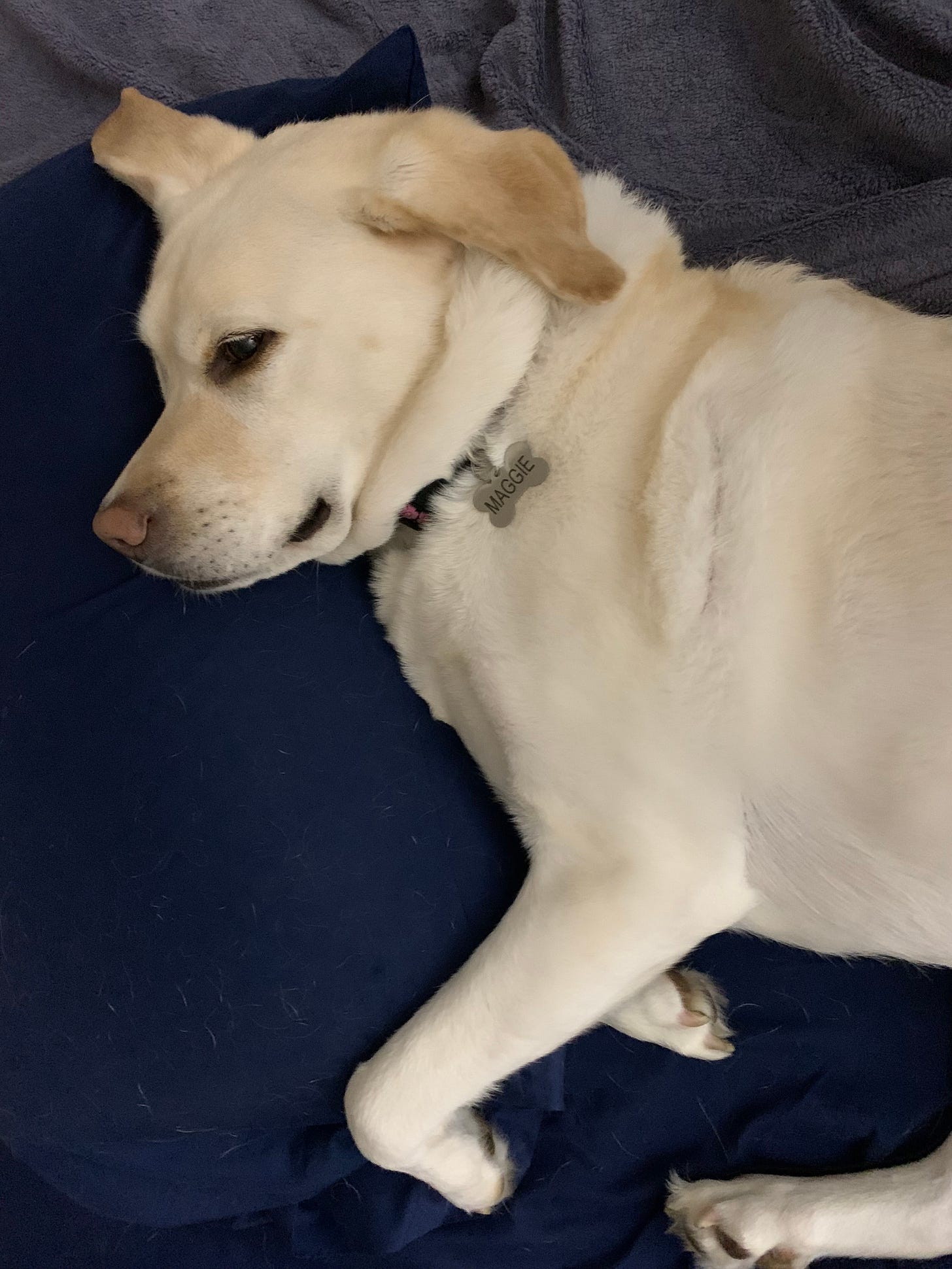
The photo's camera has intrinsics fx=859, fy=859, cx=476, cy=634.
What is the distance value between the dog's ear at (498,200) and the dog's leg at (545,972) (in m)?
0.94

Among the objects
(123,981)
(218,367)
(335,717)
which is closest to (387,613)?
(335,717)

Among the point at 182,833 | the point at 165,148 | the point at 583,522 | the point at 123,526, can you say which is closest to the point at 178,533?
the point at 123,526

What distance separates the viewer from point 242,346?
59.1 inches

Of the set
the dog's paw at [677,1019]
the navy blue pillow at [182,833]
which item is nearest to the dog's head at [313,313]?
the navy blue pillow at [182,833]

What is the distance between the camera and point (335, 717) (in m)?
1.64

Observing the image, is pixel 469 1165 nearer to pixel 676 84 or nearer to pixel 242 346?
pixel 242 346

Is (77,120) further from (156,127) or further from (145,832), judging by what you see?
(145,832)

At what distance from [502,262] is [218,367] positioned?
536mm

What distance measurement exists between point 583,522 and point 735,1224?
1.44m

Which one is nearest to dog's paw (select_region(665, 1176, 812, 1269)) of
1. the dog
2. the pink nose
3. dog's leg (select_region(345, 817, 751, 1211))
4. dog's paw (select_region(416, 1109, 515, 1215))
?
the dog

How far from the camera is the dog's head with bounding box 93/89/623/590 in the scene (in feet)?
4.67

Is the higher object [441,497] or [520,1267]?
[441,497]

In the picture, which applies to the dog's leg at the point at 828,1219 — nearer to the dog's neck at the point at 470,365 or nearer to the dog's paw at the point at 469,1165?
the dog's paw at the point at 469,1165

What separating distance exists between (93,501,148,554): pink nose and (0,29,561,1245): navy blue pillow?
0.19 metres
